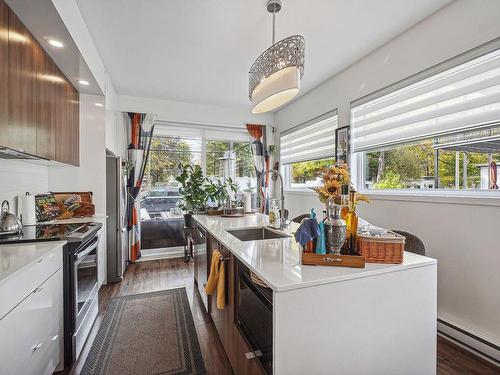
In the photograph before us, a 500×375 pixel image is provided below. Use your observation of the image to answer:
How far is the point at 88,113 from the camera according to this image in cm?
301

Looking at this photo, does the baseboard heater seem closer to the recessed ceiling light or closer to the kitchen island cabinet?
the kitchen island cabinet

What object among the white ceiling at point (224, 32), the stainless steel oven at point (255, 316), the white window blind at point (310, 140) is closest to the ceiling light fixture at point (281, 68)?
the white ceiling at point (224, 32)

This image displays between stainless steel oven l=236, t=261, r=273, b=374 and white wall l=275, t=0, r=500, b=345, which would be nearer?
stainless steel oven l=236, t=261, r=273, b=374

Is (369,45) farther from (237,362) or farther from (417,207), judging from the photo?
(237,362)

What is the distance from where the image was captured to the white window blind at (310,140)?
12.3ft

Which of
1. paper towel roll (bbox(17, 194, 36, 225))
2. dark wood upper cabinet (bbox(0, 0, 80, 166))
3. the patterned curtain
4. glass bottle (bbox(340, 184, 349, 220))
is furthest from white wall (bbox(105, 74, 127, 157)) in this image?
glass bottle (bbox(340, 184, 349, 220))

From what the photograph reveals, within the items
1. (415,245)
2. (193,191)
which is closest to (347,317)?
(415,245)

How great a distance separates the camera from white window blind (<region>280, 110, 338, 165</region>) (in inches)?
147

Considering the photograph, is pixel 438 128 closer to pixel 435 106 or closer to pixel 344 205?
pixel 435 106

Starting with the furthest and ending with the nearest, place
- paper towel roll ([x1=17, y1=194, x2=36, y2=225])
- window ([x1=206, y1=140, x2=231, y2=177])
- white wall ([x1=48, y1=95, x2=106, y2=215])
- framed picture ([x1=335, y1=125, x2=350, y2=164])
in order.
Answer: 1. window ([x1=206, y1=140, x2=231, y2=177])
2. framed picture ([x1=335, y1=125, x2=350, y2=164])
3. white wall ([x1=48, y1=95, x2=106, y2=215])
4. paper towel roll ([x1=17, y1=194, x2=36, y2=225])

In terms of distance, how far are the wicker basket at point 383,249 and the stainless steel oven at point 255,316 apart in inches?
21.5

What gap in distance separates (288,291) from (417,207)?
2.05 metres

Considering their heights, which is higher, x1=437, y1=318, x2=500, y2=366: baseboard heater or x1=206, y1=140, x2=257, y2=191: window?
x1=206, y1=140, x2=257, y2=191: window

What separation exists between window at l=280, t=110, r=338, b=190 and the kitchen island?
2.29 meters
